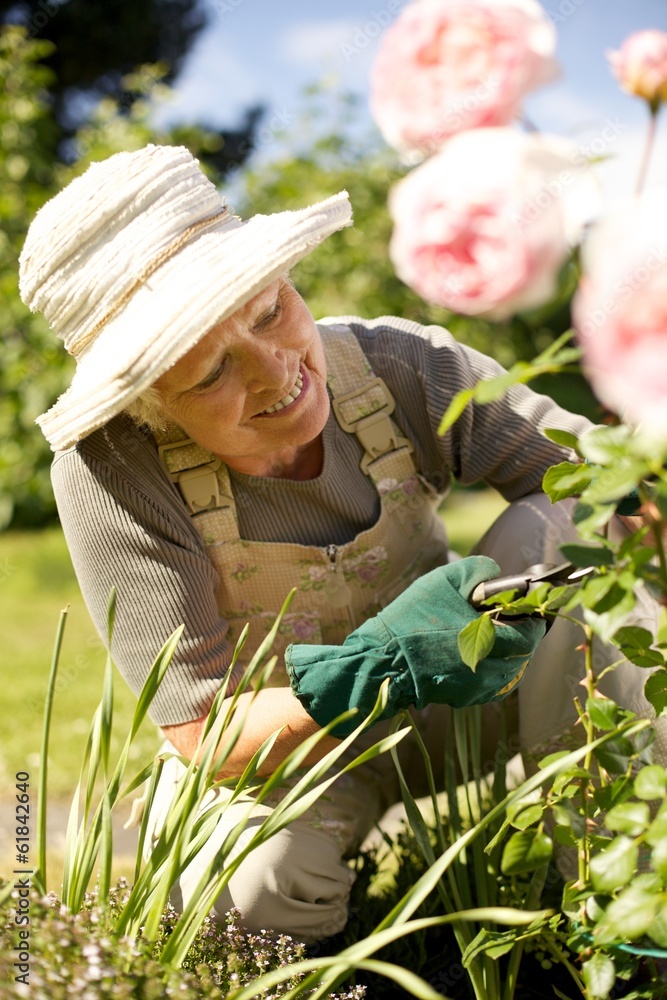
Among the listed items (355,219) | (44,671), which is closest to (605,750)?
(44,671)

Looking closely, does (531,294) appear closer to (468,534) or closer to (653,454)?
(653,454)

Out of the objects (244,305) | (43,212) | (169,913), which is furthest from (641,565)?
(43,212)

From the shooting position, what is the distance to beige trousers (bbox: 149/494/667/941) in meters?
1.54

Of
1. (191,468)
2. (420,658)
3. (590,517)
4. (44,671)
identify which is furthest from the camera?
(44,671)

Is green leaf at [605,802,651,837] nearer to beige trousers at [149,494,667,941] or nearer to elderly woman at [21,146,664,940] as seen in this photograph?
elderly woman at [21,146,664,940]

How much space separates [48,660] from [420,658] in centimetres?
262

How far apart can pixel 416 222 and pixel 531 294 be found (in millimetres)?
103

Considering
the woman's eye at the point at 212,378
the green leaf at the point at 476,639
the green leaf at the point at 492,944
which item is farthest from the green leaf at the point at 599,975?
the woman's eye at the point at 212,378

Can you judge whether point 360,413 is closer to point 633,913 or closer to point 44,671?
point 633,913

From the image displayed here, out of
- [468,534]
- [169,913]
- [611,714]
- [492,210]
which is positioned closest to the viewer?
[492,210]

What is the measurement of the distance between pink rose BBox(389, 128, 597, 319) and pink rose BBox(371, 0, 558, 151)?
0.07 ft

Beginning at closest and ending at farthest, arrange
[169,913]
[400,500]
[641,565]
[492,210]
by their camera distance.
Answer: [492,210]
[641,565]
[169,913]
[400,500]

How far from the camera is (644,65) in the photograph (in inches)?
29.6

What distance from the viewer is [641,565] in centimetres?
92
